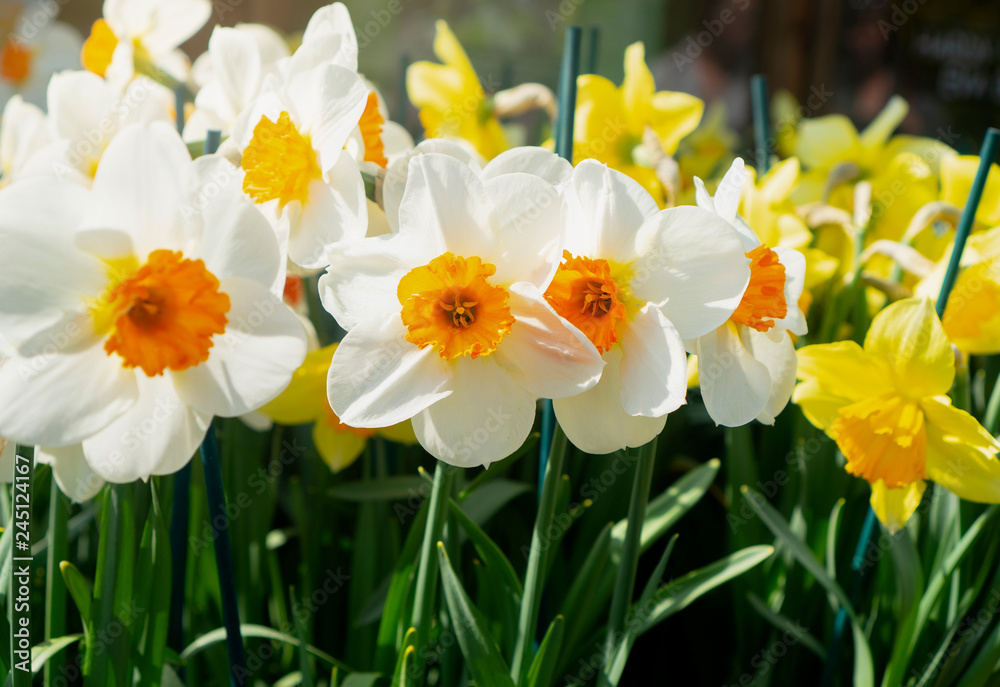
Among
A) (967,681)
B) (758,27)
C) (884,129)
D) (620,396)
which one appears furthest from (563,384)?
(758,27)

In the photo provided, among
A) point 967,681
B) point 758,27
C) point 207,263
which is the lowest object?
point 967,681

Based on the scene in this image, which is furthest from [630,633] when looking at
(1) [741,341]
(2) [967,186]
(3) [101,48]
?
(3) [101,48]

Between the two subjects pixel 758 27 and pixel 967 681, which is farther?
pixel 758 27

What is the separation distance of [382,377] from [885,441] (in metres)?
0.47

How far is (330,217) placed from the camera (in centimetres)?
49

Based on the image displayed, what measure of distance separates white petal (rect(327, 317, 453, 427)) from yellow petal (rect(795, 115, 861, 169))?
0.98m

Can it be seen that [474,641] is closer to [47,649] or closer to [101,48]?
[47,649]

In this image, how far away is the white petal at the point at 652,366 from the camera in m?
0.42

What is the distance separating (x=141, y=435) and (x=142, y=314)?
2.9 inches

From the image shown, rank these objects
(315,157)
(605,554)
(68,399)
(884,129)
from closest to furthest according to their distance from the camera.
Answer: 1. (68,399)
2. (315,157)
3. (605,554)
4. (884,129)

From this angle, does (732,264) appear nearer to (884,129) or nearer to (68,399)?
(68,399)

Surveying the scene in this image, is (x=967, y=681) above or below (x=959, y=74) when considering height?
below

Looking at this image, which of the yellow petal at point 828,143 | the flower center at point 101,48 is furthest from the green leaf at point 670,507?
the flower center at point 101,48

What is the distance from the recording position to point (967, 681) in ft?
2.35
